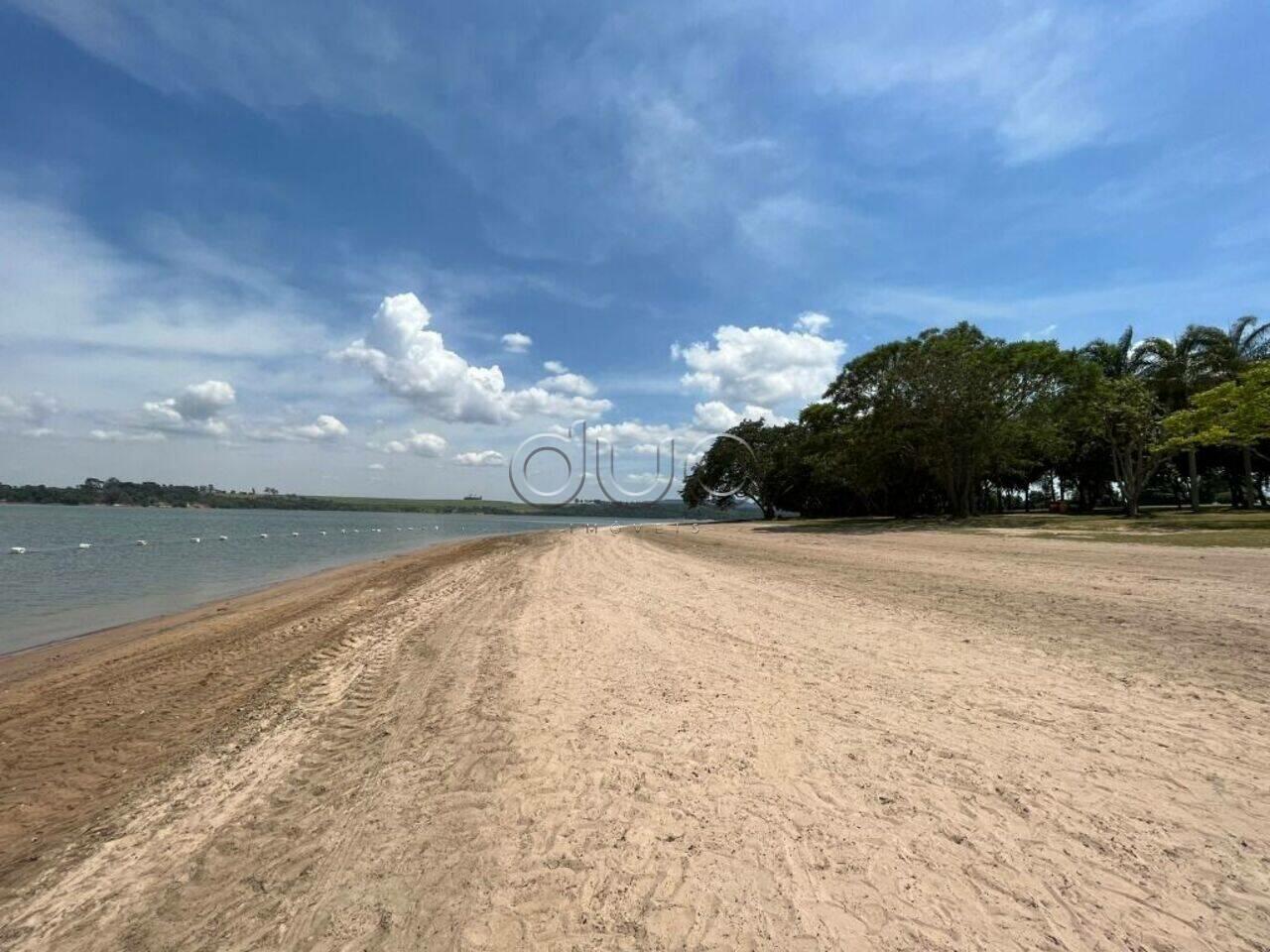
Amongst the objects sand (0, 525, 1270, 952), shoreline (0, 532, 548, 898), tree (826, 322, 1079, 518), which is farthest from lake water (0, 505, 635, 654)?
tree (826, 322, 1079, 518)

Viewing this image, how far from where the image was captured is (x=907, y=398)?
121ft

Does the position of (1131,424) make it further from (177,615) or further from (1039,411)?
(177,615)

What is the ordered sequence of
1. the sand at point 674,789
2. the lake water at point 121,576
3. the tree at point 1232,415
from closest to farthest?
1. the sand at point 674,789
2. the lake water at point 121,576
3. the tree at point 1232,415

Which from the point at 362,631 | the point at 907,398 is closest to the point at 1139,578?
the point at 362,631

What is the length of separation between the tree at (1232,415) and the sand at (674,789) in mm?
26181

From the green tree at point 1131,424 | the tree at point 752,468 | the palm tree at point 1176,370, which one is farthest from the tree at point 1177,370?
the tree at point 752,468

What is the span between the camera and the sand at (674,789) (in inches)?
120

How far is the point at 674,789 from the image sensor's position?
13.8 ft

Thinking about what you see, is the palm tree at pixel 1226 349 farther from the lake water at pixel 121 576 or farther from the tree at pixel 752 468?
the lake water at pixel 121 576

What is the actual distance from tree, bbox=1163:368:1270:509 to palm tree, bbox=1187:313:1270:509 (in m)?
12.3

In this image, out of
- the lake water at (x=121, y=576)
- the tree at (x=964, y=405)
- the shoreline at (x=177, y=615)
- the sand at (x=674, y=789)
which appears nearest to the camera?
the sand at (x=674, y=789)

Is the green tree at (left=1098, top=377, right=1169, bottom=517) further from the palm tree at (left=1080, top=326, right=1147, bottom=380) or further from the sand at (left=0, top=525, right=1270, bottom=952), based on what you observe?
the sand at (left=0, top=525, right=1270, bottom=952)

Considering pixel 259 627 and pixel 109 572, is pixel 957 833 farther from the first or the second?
pixel 109 572

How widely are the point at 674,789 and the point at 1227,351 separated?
53838mm
